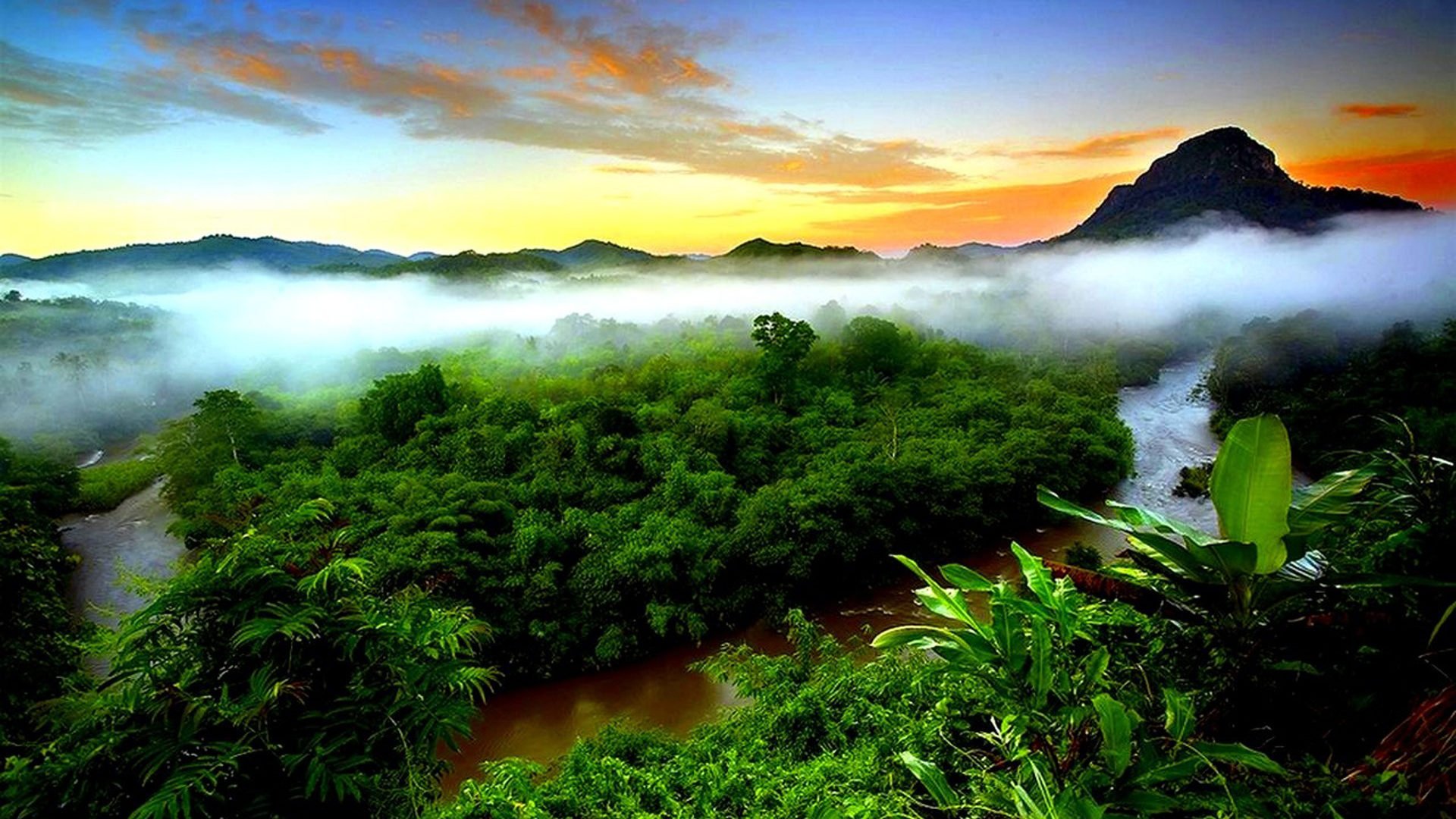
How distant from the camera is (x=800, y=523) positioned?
8.33 meters

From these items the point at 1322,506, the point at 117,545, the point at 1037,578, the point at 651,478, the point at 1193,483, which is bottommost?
the point at 117,545

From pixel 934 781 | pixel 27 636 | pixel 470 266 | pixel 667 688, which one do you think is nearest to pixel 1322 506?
pixel 934 781

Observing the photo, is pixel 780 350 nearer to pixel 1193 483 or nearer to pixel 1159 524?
pixel 1193 483

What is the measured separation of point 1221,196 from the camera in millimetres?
23438

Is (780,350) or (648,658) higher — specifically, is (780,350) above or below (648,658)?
above

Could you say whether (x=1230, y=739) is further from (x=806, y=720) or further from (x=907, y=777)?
(x=806, y=720)

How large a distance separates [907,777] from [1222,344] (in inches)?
782

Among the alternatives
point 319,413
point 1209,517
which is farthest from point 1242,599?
point 319,413

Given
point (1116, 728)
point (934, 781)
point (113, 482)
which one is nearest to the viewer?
point (1116, 728)

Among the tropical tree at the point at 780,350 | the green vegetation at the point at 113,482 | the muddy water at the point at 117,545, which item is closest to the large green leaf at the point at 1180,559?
the muddy water at the point at 117,545

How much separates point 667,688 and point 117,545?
10760mm

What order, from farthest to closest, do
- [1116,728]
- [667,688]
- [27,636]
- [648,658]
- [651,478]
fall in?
[651,478] < [648,658] < [667,688] < [27,636] < [1116,728]

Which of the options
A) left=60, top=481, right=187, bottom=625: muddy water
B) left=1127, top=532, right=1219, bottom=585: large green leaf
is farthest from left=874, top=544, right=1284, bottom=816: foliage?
left=60, top=481, right=187, bottom=625: muddy water

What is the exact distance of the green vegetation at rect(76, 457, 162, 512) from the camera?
1213 cm
